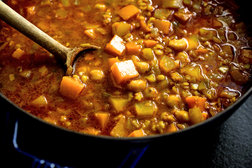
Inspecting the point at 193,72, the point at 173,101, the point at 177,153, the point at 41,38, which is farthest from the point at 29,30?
the point at 177,153

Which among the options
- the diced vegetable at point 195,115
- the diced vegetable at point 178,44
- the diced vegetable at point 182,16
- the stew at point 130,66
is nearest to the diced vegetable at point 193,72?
the stew at point 130,66

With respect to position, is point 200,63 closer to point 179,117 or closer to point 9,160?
point 179,117

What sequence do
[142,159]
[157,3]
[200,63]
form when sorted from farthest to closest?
1. [157,3]
2. [200,63]
3. [142,159]

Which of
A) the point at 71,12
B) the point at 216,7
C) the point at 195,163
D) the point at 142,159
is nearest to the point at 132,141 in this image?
the point at 142,159

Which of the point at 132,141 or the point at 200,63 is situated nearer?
the point at 132,141

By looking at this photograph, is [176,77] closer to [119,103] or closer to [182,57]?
[182,57]

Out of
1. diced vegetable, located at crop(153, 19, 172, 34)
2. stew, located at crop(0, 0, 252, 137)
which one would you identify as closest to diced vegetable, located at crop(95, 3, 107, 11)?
stew, located at crop(0, 0, 252, 137)
